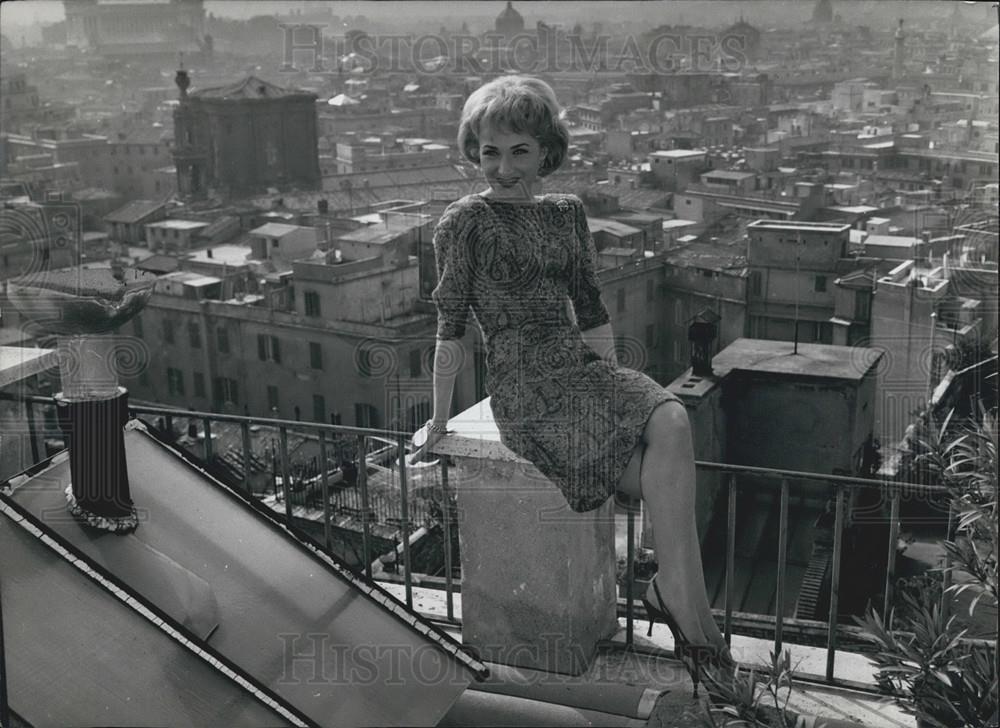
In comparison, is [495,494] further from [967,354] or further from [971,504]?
[967,354]

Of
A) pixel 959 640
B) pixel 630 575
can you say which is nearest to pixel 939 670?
pixel 959 640

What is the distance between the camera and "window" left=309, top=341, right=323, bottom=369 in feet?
51.8

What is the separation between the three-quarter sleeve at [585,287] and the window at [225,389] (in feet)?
52.7

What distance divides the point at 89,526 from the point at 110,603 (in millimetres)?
181

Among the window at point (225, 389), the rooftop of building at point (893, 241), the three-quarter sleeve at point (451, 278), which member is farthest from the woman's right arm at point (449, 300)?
the window at point (225, 389)

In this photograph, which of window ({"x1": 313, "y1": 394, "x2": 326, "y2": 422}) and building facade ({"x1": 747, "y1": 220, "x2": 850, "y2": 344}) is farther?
window ({"x1": 313, "y1": 394, "x2": 326, "y2": 422})

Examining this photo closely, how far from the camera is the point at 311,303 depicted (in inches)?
624

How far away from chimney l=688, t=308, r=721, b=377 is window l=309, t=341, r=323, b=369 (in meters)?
8.97

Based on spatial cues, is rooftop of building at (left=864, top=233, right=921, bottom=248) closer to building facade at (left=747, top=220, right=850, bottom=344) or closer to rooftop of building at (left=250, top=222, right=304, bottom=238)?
building facade at (left=747, top=220, right=850, bottom=344)

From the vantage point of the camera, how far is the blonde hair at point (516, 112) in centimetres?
149

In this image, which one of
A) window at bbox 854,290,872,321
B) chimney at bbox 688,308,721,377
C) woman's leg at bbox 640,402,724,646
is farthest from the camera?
window at bbox 854,290,872,321

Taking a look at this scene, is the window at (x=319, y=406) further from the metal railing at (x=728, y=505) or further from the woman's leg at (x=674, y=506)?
the woman's leg at (x=674, y=506)

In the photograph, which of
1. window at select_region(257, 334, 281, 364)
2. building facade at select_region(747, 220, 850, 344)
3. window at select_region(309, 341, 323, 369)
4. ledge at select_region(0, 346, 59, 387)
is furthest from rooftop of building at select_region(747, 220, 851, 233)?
ledge at select_region(0, 346, 59, 387)

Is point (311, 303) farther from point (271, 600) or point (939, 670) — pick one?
point (939, 670)
